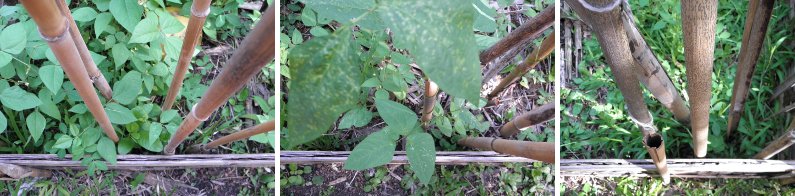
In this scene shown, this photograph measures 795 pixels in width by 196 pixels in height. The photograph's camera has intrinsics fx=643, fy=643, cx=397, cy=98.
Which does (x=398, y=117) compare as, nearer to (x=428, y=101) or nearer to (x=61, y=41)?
(x=428, y=101)

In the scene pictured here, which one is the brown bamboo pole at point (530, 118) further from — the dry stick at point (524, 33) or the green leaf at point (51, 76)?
the green leaf at point (51, 76)

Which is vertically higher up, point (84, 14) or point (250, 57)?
point (84, 14)

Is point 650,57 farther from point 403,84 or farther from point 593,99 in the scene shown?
point 593,99

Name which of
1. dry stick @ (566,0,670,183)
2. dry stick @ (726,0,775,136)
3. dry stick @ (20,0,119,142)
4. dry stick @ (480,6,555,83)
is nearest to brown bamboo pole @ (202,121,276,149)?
dry stick @ (20,0,119,142)

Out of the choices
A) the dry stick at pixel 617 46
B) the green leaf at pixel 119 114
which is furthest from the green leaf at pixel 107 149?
the dry stick at pixel 617 46

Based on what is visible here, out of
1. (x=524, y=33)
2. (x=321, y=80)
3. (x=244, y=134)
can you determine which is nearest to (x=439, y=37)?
(x=321, y=80)

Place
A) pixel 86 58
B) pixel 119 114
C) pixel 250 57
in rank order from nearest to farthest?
pixel 250 57
pixel 86 58
pixel 119 114
